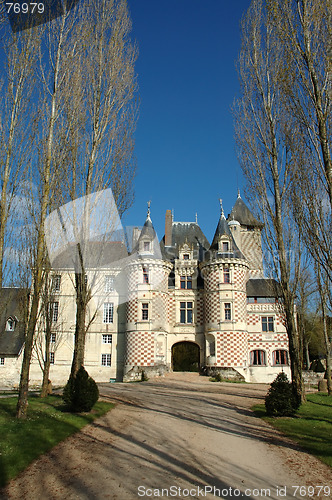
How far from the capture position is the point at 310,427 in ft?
32.8

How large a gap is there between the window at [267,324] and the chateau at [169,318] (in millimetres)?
72

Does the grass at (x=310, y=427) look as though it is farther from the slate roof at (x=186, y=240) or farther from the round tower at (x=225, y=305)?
the slate roof at (x=186, y=240)

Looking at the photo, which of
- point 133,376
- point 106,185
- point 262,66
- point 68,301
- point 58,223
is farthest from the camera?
point 68,301

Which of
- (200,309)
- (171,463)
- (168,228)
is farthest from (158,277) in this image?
(171,463)

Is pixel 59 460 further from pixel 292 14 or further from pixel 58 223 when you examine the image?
pixel 292 14

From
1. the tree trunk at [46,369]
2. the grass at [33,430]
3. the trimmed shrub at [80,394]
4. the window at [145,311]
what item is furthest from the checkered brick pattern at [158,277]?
the trimmed shrub at [80,394]

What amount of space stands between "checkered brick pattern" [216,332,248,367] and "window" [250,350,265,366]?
1.92 m

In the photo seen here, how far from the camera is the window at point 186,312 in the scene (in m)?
28.6

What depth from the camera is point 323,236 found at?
938cm

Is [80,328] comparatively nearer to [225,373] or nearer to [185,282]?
[225,373]

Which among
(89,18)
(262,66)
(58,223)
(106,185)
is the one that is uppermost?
(89,18)

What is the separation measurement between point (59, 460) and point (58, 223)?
7.06 m

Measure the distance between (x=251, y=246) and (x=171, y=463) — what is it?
27.7 metres

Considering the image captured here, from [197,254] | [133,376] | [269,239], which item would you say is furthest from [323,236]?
[197,254]
